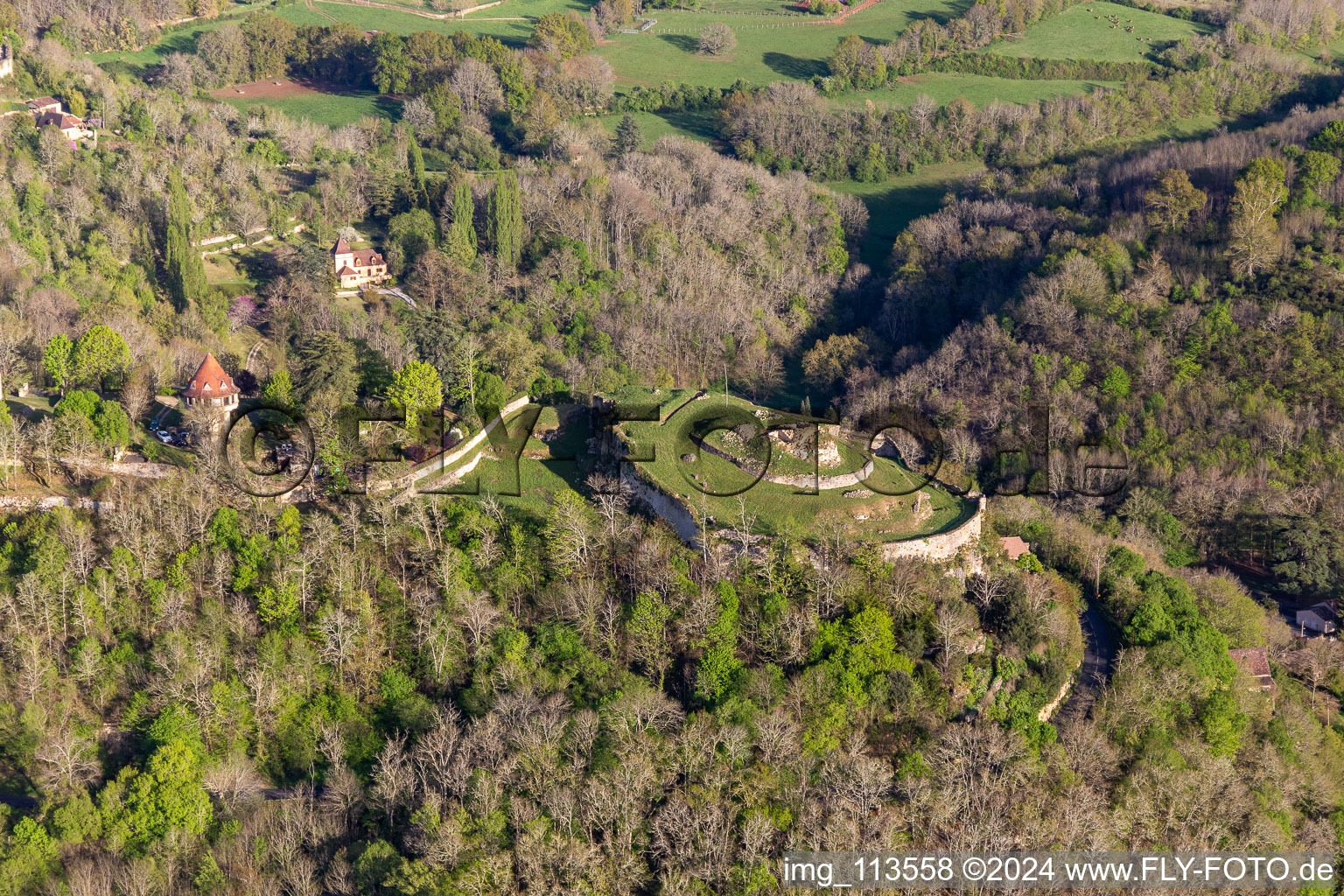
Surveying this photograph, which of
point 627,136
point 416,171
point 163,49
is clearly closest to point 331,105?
point 163,49

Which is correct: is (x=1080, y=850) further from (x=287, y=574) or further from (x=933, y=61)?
(x=933, y=61)

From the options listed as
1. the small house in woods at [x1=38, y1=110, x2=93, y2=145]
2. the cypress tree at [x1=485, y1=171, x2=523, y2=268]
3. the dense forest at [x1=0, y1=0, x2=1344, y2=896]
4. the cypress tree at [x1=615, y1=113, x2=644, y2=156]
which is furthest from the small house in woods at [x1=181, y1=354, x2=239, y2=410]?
the cypress tree at [x1=615, y1=113, x2=644, y2=156]

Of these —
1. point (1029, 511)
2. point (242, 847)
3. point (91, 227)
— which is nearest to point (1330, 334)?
point (1029, 511)

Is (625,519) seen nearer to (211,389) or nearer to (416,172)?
(211,389)

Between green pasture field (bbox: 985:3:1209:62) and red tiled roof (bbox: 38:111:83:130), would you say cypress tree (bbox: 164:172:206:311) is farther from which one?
green pasture field (bbox: 985:3:1209:62)

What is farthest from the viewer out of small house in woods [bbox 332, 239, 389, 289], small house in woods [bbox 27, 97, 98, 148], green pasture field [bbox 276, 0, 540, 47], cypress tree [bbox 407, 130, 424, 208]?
Answer: green pasture field [bbox 276, 0, 540, 47]

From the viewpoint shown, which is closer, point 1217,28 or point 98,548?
point 98,548
